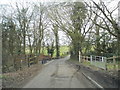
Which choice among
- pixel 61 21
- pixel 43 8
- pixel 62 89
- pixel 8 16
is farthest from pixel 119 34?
pixel 61 21

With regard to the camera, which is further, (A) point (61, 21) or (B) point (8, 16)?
(A) point (61, 21)

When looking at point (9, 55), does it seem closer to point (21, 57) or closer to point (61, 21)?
point (21, 57)

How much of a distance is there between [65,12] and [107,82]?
88.5 feet

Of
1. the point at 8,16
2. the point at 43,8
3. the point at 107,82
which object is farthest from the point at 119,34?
the point at 43,8

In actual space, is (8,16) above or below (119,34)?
above

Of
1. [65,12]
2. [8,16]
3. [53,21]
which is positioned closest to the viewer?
[8,16]

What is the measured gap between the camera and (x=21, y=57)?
2375 cm

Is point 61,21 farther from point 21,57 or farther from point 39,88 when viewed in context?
point 39,88

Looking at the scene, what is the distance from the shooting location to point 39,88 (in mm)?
10383

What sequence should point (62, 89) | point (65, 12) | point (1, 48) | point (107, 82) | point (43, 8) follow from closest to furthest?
point (62, 89) < point (107, 82) < point (1, 48) < point (43, 8) < point (65, 12)

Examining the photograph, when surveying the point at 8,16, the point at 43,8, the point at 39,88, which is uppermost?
the point at 43,8

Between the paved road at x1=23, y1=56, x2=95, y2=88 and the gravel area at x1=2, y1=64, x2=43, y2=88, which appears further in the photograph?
the gravel area at x1=2, y1=64, x2=43, y2=88

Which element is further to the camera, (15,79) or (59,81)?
(15,79)

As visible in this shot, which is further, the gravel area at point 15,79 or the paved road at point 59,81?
the gravel area at point 15,79
